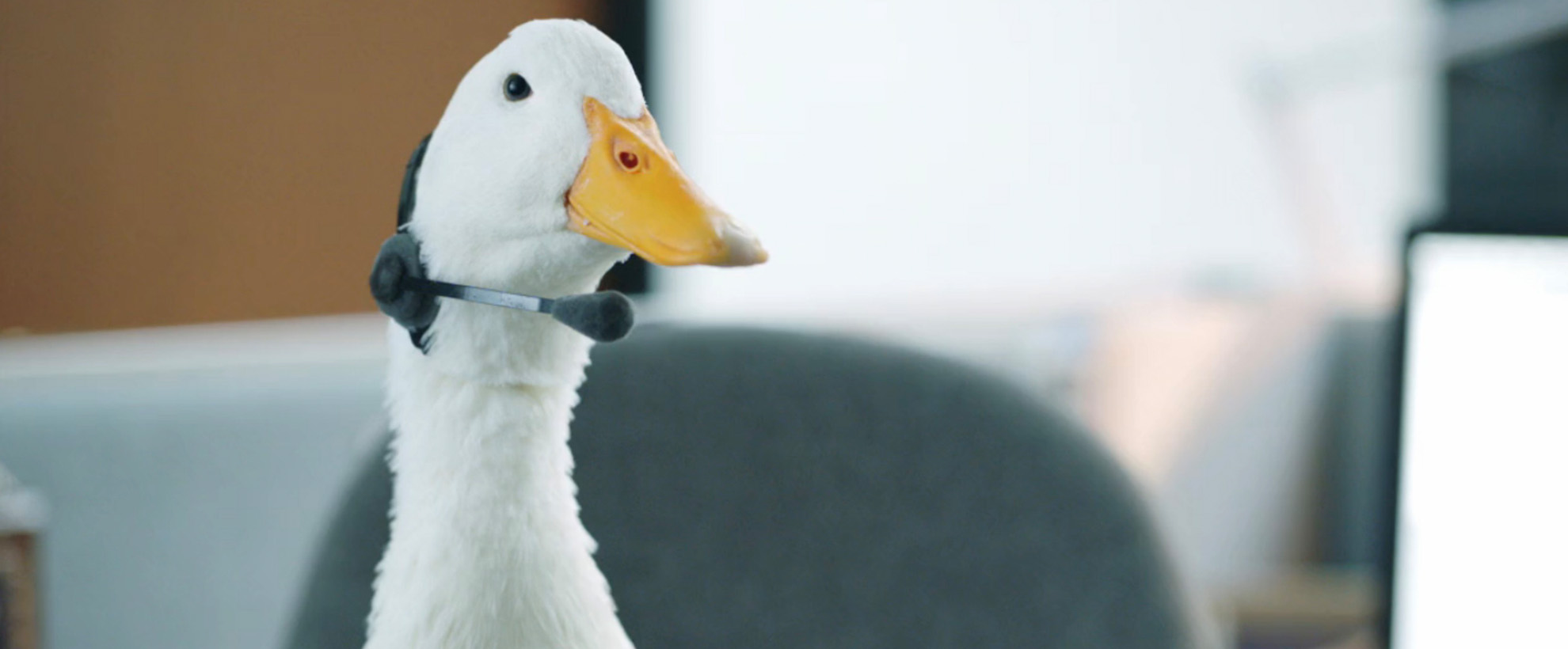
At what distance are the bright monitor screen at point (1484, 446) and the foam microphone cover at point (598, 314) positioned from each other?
535mm

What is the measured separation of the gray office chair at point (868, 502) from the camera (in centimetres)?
45

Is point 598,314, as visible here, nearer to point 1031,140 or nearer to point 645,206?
point 645,206

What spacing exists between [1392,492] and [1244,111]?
180cm

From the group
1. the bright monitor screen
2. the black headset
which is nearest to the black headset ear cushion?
the black headset

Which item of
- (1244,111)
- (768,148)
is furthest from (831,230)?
(1244,111)

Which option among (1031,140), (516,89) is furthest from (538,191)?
(1031,140)

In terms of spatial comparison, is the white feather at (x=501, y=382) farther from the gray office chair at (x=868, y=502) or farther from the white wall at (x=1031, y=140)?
the gray office chair at (x=868, y=502)

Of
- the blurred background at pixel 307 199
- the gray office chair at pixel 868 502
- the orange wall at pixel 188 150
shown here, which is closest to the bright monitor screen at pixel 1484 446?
the blurred background at pixel 307 199

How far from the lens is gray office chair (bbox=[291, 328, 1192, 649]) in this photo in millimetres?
448

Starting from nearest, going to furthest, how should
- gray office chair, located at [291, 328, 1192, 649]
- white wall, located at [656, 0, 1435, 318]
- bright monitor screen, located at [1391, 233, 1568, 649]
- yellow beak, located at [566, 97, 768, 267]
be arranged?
yellow beak, located at [566, 97, 768, 267], white wall, located at [656, 0, 1435, 318], gray office chair, located at [291, 328, 1192, 649], bright monitor screen, located at [1391, 233, 1568, 649]

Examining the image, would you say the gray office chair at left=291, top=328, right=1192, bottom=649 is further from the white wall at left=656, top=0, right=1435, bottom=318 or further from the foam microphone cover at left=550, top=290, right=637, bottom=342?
the foam microphone cover at left=550, top=290, right=637, bottom=342

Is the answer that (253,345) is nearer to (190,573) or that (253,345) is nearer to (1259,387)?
(190,573)

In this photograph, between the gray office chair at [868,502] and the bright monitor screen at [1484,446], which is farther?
the bright monitor screen at [1484,446]

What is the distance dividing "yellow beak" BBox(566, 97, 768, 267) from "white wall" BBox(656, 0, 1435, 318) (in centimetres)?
2
